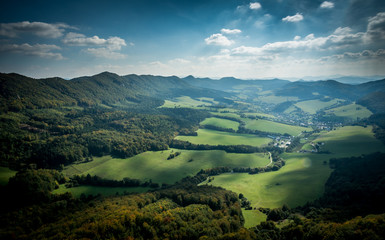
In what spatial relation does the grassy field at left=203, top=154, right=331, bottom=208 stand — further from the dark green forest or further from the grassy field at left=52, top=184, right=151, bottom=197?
the grassy field at left=52, top=184, right=151, bottom=197

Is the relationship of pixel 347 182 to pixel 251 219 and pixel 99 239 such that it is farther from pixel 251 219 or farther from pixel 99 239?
pixel 99 239

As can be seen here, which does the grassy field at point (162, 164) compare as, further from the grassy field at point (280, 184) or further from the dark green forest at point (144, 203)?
the grassy field at point (280, 184)

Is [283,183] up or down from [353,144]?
down

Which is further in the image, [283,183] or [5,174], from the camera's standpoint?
[283,183]

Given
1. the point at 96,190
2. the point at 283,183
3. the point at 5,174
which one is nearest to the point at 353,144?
the point at 283,183

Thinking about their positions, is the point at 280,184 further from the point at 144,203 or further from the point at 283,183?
the point at 144,203

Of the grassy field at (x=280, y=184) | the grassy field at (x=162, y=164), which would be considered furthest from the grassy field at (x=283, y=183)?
the grassy field at (x=162, y=164)
